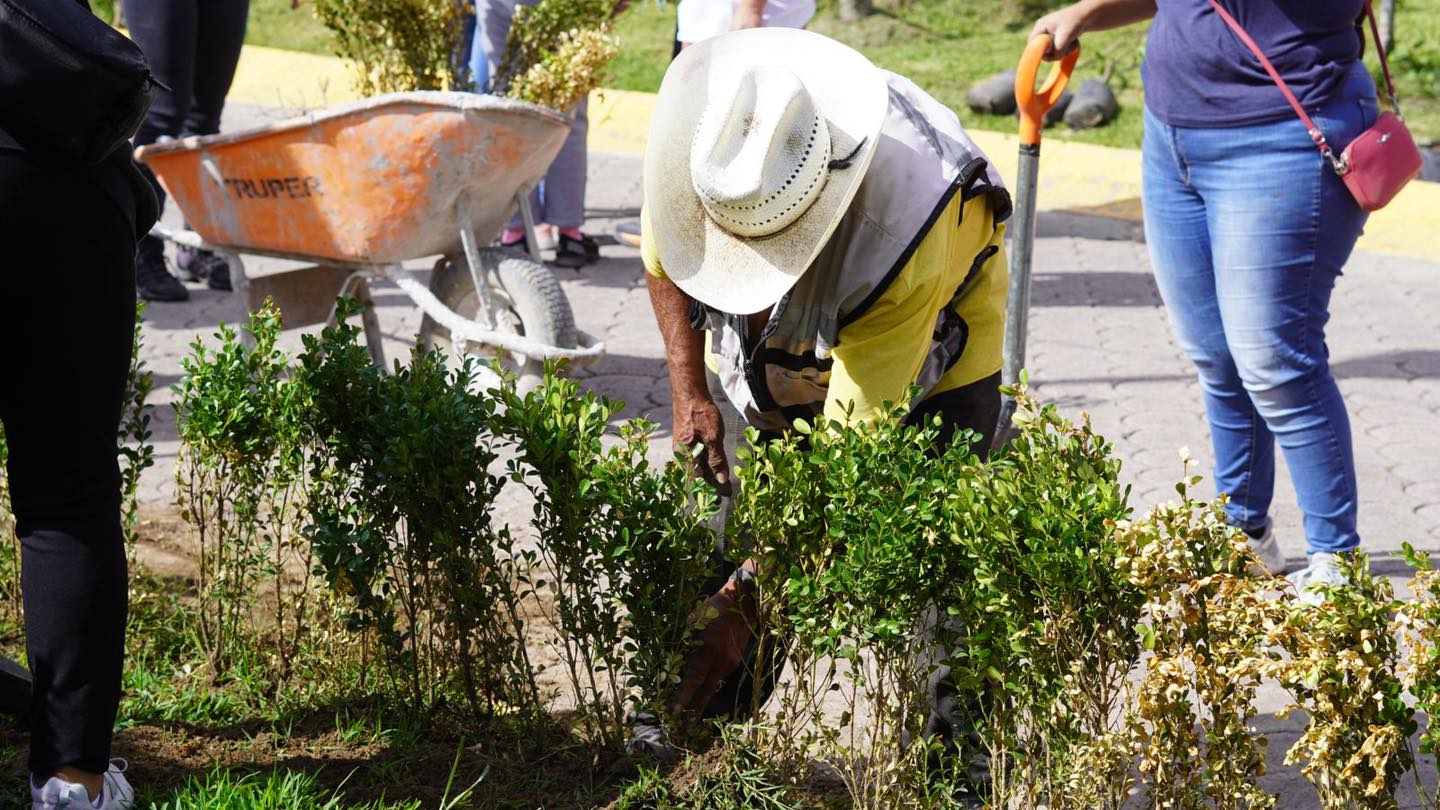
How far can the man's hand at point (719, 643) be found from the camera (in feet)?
9.26

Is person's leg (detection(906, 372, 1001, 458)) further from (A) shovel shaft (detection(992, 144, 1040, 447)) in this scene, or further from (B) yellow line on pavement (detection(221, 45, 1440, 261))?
(B) yellow line on pavement (detection(221, 45, 1440, 261))

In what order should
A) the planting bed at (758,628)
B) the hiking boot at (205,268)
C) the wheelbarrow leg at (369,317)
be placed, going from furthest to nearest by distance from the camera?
1. the hiking boot at (205,268)
2. the wheelbarrow leg at (369,317)
3. the planting bed at (758,628)

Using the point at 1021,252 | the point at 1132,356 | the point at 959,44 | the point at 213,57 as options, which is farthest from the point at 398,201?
the point at 959,44

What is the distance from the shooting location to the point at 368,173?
499cm

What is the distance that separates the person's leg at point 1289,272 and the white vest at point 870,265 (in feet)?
3.35

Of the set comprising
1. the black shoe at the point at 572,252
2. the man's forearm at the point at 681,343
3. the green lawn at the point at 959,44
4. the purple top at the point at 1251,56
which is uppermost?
the purple top at the point at 1251,56

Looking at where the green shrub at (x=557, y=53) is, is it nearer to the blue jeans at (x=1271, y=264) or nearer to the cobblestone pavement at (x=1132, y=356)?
the cobblestone pavement at (x=1132, y=356)

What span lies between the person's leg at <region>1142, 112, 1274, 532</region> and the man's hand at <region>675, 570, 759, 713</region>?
5.47 feet

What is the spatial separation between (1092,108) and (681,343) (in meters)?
7.18

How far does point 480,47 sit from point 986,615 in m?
5.62

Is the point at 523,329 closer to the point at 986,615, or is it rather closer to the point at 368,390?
the point at 368,390

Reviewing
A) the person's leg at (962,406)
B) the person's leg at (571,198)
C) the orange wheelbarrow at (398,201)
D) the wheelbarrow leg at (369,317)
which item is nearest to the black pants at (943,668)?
the person's leg at (962,406)

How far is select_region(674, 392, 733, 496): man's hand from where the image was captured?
3041 mm

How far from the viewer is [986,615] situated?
7.95 feet
